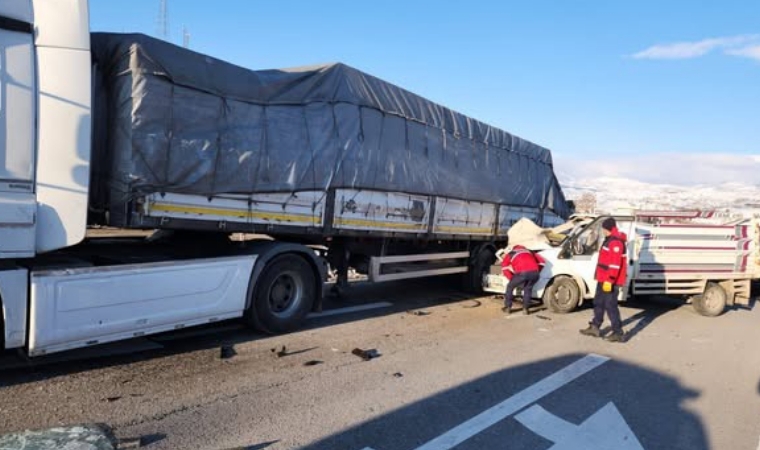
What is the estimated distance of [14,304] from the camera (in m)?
4.51

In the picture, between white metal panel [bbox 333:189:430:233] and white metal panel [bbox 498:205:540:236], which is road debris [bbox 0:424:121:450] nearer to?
white metal panel [bbox 333:189:430:233]

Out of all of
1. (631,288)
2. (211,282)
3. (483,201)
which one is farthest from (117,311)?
(631,288)

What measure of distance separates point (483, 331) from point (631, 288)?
4.01 metres

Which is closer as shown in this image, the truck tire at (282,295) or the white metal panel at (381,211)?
the truck tire at (282,295)

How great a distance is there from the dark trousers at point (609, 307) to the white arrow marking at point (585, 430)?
308cm

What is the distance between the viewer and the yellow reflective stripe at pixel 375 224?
764 cm

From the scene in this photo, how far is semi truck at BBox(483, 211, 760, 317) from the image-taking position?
9.80 m

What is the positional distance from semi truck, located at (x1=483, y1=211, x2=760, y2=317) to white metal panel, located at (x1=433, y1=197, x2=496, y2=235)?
635 mm

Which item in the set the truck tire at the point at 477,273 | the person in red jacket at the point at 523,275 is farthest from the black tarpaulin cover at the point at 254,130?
the truck tire at the point at 477,273

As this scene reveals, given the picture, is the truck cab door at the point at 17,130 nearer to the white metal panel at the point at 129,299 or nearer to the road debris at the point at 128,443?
the white metal panel at the point at 129,299

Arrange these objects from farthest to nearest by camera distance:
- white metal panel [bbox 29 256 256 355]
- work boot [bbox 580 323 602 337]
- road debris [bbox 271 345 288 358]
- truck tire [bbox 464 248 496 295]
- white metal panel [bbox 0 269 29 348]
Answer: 1. truck tire [bbox 464 248 496 295]
2. work boot [bbox 580 323 602 337]
3. road debris [bbox 271 345 288 358]
4. white metal panel [bbox 29 256 256 355]
5. white metal panel [bbox 0 269 29 348]

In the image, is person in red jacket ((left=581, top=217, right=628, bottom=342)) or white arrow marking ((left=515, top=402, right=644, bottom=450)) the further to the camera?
person in red jacket ((left=581, top=217, right=628, bottom=342))

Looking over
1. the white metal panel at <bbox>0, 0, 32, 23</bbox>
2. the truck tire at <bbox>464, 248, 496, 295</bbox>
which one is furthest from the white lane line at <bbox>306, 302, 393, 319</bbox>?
the white metal panel at <bbox>0, 0, 32, 23</bbox>

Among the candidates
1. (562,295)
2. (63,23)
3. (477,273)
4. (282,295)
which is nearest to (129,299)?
(282,295)
